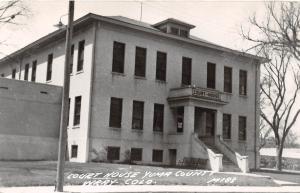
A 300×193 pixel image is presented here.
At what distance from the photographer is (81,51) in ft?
96.8

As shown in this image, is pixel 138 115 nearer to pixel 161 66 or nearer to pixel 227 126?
pixel 161 66

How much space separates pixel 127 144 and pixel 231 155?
7.08 meters

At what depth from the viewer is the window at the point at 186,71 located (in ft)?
108

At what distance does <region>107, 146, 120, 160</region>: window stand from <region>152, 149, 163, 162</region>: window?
127 inches

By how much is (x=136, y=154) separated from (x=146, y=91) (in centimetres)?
443

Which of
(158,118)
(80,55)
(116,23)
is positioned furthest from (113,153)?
(116,23)

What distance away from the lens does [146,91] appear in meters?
30.4

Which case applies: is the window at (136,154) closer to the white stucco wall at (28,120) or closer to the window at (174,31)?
the white stucco wall at (28,120)

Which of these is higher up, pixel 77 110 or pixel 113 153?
pixel 77 110

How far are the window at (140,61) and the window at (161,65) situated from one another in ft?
4.19

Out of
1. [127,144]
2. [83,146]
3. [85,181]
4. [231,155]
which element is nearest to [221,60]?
[231,155]

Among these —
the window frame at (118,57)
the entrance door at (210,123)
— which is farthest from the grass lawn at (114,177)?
the entrance door at (210,123)

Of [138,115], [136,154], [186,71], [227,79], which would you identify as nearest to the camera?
[136,154]

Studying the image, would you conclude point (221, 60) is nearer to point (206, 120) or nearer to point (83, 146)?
point (206, 120)
